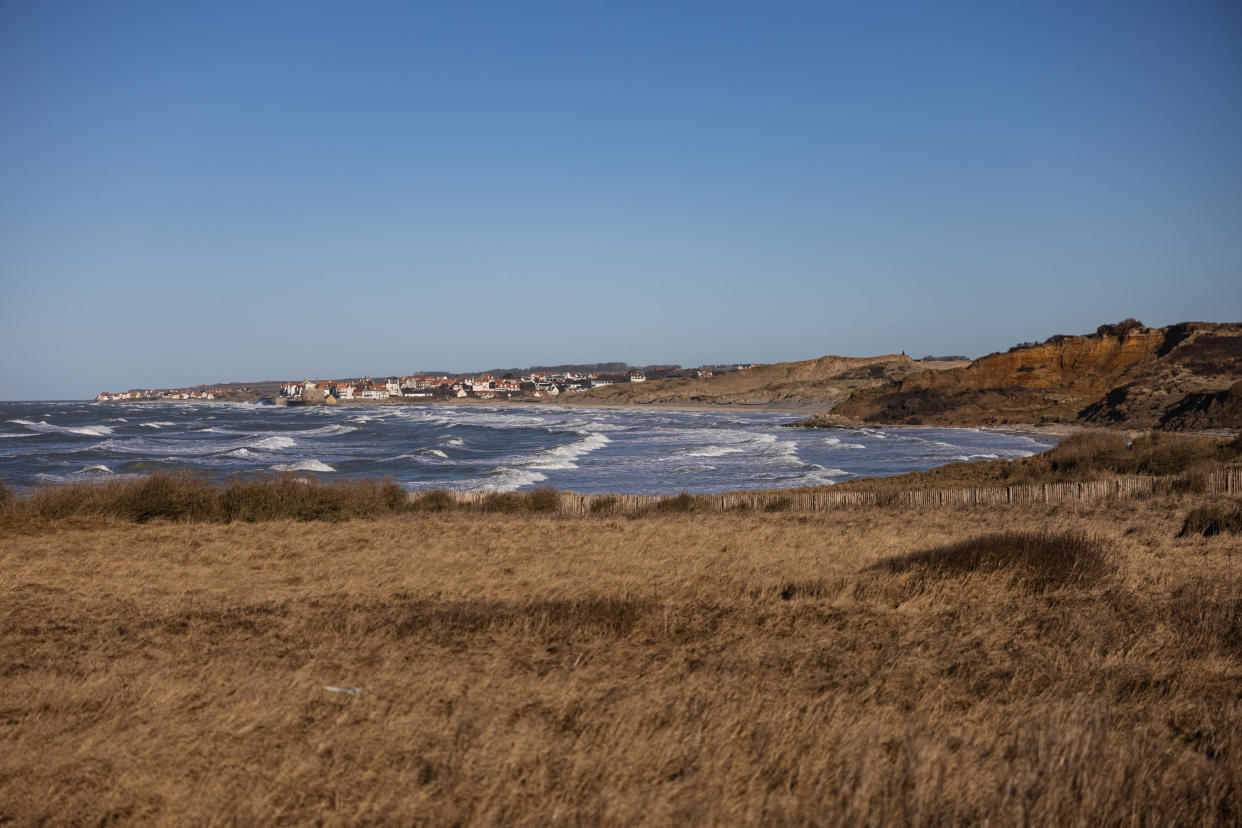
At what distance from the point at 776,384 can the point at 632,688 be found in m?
139

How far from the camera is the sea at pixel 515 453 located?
34.6 m

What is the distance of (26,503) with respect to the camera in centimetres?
1628

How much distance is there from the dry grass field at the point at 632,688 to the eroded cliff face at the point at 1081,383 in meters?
58.0

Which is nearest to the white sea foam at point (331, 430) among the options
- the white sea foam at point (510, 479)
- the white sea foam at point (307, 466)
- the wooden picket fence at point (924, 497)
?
the white sea foam at point (307, 466)

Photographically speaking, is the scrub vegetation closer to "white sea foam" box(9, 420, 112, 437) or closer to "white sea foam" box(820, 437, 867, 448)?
"white sea foam" box(820, 437, 867, 448)

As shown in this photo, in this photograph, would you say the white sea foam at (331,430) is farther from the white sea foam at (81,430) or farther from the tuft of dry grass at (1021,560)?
the tuft of dry grass at (1021,560)

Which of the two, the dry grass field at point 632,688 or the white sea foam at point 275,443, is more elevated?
the dry grass field at point 632,688

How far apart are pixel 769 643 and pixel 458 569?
211 inches

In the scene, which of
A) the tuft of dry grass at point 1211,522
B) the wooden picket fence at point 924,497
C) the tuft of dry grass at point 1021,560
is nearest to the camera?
the tuft of dry grass at point 1021,560

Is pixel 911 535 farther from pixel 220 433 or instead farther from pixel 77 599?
pixel 220 433

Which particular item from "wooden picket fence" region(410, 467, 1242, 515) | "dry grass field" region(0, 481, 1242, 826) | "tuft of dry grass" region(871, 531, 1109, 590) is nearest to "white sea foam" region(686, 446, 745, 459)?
"wooden picket fence" region(410, 467, 1242, 515)

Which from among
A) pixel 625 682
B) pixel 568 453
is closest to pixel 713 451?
pixel 568 453

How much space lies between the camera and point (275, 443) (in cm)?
5478

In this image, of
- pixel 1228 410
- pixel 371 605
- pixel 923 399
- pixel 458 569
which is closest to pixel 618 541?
pixel 458 569
